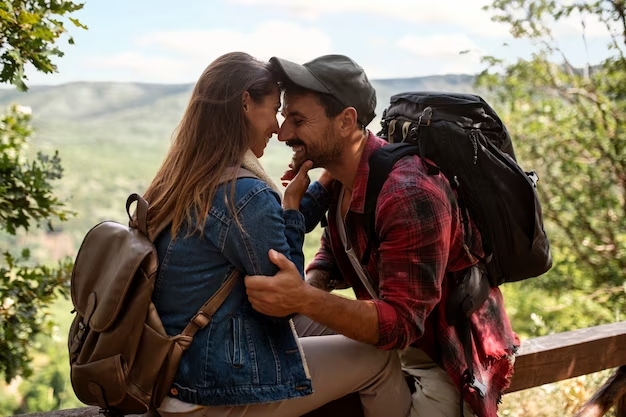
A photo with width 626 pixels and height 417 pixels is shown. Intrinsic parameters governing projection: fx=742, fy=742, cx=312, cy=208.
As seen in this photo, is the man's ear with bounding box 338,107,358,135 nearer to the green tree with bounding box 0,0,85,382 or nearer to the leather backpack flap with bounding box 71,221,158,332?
the leather backpack flap with bounding box 71,221,158,332

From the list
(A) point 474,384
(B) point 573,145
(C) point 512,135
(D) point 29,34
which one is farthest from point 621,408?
(C) point 512,135

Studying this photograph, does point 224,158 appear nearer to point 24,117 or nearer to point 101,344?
point 101,344

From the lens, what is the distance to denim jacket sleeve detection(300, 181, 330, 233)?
2.32m

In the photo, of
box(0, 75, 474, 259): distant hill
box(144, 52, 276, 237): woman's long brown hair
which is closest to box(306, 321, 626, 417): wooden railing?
box(144, 52, 276, 237): woman's long brown hair

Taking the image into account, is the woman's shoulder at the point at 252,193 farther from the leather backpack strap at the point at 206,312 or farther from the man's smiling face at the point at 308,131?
the man's smiling face at the point at 308,131

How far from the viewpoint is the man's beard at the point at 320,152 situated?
2191mm

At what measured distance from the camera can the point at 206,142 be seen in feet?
5.96

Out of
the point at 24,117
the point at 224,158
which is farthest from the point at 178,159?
the point at 24,117

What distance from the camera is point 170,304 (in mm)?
1726

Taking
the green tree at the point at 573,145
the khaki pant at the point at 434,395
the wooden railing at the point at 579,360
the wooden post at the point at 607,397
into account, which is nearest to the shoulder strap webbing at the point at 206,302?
the khaki pant at the point at 434,395

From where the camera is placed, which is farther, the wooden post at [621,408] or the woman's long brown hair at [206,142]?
the wooden post at [621,408]

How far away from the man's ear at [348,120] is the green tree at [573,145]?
396 cm

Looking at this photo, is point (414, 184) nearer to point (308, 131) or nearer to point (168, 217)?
point (308, 131)

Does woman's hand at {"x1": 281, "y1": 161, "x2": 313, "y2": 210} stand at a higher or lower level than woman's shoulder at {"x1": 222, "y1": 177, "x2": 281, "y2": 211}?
lower
